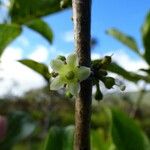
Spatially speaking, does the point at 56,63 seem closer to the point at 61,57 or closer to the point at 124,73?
the point at 61,57

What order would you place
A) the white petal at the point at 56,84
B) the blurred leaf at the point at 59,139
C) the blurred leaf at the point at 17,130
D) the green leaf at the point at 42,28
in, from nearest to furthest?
the white petal at the point at 56,84
the blurred leaf at the point at 59,139
the green leaf at the point at 42,28
the blurred leaf at the point at 17,130

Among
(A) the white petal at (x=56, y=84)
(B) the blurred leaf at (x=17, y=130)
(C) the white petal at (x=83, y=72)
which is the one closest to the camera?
(C) the white petal at (x=83, y=72)

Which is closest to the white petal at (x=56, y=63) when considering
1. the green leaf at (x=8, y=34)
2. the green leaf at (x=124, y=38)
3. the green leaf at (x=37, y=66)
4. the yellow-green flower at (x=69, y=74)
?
the yellow-green flower at (x=69, y=74)

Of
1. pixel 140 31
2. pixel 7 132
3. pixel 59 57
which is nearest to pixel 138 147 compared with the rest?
pixel 59 57

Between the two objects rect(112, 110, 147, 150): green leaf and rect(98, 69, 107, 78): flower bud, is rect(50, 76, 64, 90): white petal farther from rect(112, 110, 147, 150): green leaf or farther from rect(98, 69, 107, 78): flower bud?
rect(112, 110, 147, 150): green leaf

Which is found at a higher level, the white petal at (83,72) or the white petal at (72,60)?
the white petal at (72,60)

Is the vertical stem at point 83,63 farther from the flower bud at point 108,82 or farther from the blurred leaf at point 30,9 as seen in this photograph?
the blurred leaf at point 30,9

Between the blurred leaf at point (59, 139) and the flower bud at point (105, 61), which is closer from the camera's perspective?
the flower bud at point (105, 61)

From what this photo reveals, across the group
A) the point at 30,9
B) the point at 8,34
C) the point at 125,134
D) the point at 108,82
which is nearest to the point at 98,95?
the point at 108,82
